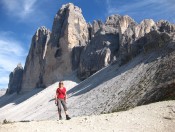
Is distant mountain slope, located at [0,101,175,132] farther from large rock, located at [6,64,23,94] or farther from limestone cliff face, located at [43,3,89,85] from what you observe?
large rock, located at [6,64,23,94]

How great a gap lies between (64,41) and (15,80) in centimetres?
4701

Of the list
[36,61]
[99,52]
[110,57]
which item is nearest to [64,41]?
[99,52]

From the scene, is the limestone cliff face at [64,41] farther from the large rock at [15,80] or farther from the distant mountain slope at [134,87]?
the distant mountain slope at [134,87]

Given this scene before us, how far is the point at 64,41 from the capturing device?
10050cm

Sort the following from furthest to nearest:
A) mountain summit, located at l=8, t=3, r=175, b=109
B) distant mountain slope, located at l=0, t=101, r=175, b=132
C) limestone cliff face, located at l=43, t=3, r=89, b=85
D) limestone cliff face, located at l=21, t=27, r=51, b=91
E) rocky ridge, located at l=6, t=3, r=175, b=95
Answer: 1. limestone cliff face, located at l=21, t=27, r=51, b=91
2. limestone cliff face, located at l=43, t=3, r=89, b=85
3. rocky ridge, located at l=6, t=3, r=175, b=95
4. mountain summit, located at l=8, t=3, r=175, b=109
5. distant mountain slope, located at l=0, t=101, r=175, b=132

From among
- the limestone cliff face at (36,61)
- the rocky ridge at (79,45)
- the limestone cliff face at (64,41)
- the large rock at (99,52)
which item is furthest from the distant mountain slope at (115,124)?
the limestone cliff face at (36,61)

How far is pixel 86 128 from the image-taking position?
13836 millimetres

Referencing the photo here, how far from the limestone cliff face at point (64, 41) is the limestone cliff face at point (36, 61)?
6471 millimetres

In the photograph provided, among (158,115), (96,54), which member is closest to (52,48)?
(96,54)

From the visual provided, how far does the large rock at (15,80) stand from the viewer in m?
138

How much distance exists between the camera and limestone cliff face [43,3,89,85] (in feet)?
325

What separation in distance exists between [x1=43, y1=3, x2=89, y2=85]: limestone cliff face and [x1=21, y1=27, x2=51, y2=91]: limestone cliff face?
6.47 meters

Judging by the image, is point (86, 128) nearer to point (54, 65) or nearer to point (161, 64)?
point (161, 64)

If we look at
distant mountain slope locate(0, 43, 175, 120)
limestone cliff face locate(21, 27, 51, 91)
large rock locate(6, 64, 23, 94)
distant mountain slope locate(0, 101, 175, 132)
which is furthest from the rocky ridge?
distant mountain slope locate(0, 101, 175, 132)
